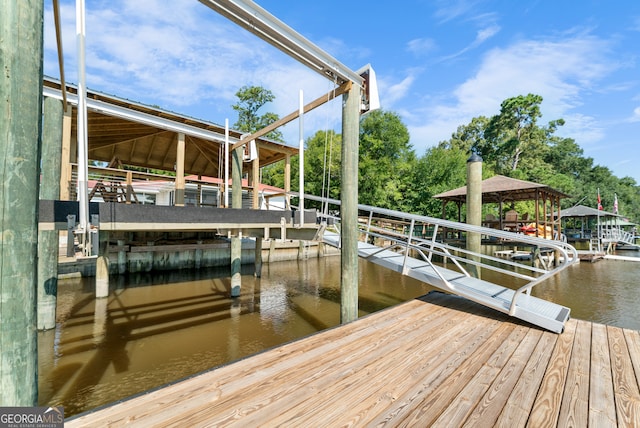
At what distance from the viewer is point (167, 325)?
647 centimetres

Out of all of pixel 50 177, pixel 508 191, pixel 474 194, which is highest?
pixel 508 191

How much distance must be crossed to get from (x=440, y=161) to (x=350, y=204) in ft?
80.5

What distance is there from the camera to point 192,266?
42.6 ft

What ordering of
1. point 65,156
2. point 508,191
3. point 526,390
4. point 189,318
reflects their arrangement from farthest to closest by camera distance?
1. point 508,191
2. point 189,318
3. point 65,156
4. point 526,390

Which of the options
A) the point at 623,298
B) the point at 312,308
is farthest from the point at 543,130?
A: the point at 312,308

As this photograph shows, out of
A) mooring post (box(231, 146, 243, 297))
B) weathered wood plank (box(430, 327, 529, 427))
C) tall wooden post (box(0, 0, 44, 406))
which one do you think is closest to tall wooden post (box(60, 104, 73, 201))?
mooring post (box(231, 146, 243, 297))

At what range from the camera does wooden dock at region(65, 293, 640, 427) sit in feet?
6.28

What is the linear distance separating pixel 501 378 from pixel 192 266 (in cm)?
1289

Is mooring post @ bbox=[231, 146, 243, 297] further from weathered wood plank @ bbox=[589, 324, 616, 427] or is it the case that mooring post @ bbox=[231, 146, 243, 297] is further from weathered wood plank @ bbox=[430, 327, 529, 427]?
weathered wood plank @ bbox=[589, 324, 616, 427]

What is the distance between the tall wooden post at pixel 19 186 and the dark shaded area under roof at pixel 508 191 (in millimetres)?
17216

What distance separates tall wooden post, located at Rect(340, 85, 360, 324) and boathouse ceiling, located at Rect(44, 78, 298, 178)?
5.24m

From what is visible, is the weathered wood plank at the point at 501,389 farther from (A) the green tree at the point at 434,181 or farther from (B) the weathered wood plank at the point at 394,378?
(A) the green tree at the point at 434,181

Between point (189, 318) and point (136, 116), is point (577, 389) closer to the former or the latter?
point (189, 318)

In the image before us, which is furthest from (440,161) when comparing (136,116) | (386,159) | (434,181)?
(136,116)
